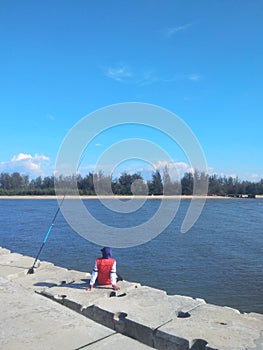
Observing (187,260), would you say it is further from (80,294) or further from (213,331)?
(213,331)

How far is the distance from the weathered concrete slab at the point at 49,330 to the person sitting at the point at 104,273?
3.95 ft

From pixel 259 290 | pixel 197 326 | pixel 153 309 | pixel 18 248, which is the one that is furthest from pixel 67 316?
pixel 18 248

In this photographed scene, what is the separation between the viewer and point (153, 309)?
609 centimetres

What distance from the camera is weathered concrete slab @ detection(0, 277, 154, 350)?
184 inches

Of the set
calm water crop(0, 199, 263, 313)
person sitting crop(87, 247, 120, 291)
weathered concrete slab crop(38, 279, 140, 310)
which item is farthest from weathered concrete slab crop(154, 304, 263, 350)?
calm water crop(0, 199, 263, 313)

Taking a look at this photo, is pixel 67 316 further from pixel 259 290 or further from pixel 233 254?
pixel 233 254

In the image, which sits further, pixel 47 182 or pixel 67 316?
pixel 47 182

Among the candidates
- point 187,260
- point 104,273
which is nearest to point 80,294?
point 104,273

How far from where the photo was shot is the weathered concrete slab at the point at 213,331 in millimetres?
4754

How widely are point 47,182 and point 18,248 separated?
104530 mm

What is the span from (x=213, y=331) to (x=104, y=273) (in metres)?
2.94

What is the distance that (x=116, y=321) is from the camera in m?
5.87

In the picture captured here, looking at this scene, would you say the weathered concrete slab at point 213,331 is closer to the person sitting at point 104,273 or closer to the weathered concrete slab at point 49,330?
the weathered concrete slab at point 49,330

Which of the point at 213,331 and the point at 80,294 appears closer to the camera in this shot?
A: the point at 213,331
